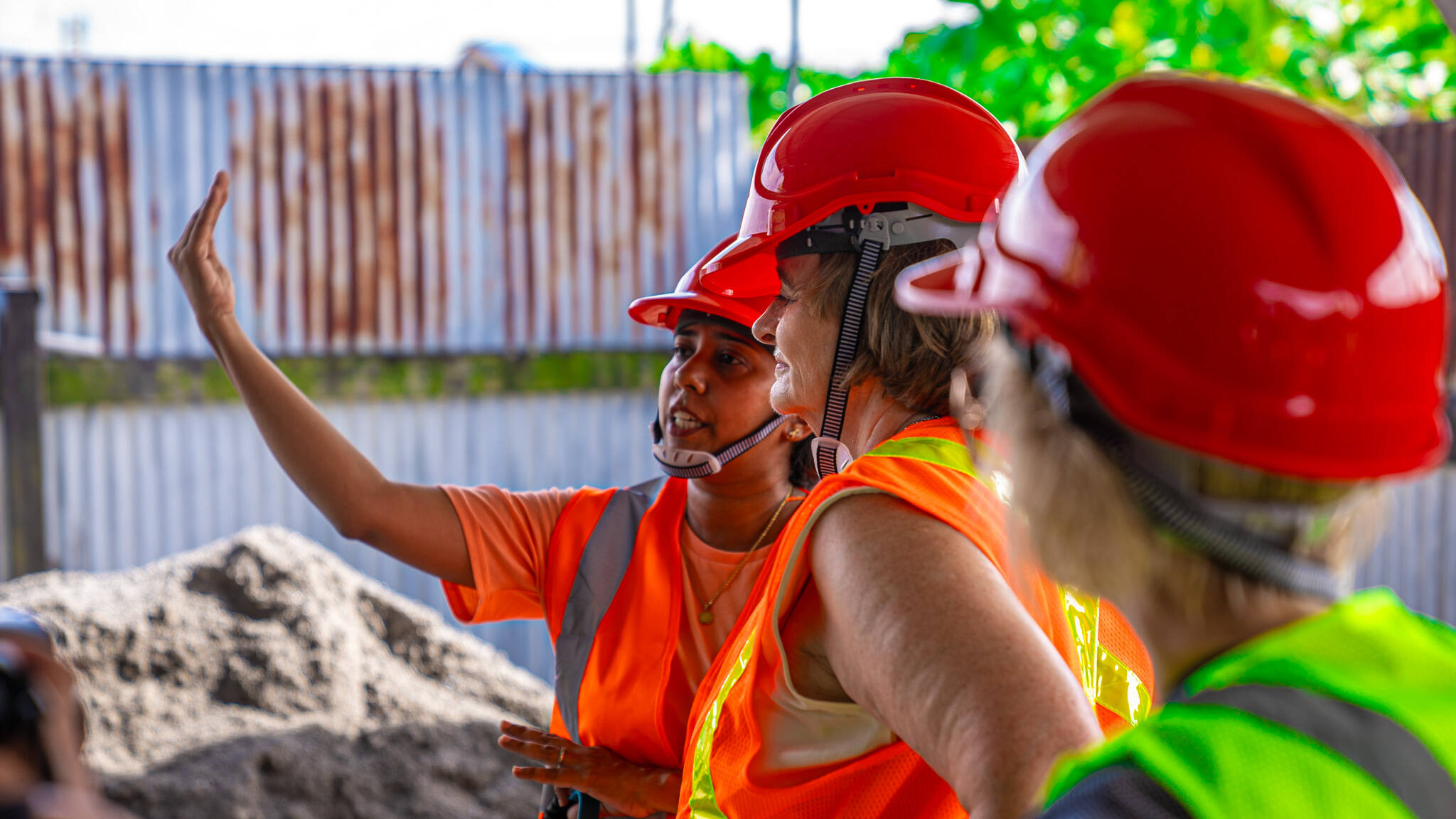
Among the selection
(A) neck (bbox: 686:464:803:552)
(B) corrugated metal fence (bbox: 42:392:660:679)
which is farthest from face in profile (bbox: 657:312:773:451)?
(B) corrugated metal fence (bbox: 42:392:660:679)

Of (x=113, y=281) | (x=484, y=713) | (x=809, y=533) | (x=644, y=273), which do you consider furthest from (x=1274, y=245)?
(x=113, y=281)

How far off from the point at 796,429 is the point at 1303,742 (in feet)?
6.81

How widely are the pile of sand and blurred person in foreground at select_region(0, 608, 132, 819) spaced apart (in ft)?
14.1

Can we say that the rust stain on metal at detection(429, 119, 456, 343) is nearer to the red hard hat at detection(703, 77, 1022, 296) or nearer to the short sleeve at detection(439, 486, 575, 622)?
the short sleeve at detection(439, 486, 575, 622)

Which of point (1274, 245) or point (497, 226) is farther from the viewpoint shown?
point (497, 226)

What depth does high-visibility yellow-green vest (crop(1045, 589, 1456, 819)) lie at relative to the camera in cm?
71

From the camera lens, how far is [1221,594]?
874 millimetres

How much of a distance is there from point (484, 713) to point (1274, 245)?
5377 mm

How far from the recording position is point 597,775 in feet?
7.82

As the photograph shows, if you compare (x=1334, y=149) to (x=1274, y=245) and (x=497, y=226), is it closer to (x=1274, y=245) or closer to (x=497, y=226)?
(x=1274, y=245)

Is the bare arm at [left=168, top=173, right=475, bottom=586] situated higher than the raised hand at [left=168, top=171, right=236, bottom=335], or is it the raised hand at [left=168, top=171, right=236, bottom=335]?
the raised hand at [left=168, top=171, right=236, bottom=335]

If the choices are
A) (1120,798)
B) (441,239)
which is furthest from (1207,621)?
(441,239)

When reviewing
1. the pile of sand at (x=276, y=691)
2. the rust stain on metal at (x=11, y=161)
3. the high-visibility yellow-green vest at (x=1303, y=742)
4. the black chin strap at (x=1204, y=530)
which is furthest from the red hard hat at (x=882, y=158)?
the rust stain on metal at (x=11, y=161)

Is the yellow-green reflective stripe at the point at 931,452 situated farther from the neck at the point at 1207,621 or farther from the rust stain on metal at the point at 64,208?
the rust stain on metal at the point at 64,208
